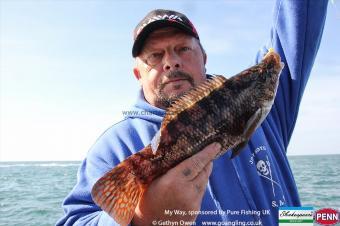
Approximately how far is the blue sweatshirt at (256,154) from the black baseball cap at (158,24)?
518 millimetres

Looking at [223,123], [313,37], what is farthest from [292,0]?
[223,123]

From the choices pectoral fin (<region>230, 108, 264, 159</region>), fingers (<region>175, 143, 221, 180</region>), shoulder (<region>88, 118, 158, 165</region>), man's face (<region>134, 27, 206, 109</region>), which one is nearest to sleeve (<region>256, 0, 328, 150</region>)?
man's face (<region>134, 27, 206, 109</region>)

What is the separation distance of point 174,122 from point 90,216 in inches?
33.7

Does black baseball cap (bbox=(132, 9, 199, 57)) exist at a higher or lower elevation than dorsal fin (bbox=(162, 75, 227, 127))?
higher

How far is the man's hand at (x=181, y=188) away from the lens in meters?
1.77

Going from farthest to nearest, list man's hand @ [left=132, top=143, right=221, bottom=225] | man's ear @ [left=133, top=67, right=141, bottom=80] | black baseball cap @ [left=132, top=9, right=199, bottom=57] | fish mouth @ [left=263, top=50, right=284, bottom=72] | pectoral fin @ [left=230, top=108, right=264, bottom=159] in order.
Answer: man's ear @ [left=133, top=67, right=141, bottom=80] < black baseball cap @ [left=132, top=9, right=199, bottom=57] < fish mouth @ [left=263, top=50, right=284, bottom=72] < pectoral fin @ [left=230, top=108, right=264, bottom=159] < man's hand @ [left=132, top=143, right=221, bottom=225]

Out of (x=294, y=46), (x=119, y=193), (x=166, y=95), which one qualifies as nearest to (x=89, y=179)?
(x=119, y=193)

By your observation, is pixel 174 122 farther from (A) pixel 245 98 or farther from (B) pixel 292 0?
(B) pixel 292 0

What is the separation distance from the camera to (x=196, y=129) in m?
1.91

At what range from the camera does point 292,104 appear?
109 inches

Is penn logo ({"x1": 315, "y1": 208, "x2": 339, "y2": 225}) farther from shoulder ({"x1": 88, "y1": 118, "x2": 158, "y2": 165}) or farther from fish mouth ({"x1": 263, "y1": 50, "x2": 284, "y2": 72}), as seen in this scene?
shoulder ({"x1": 88, "y1": 118, "x2": 158, "y2": 165})

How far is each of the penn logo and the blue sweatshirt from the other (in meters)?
0.21

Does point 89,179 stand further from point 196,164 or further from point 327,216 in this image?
point 327,216

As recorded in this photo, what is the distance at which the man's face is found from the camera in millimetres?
2547
